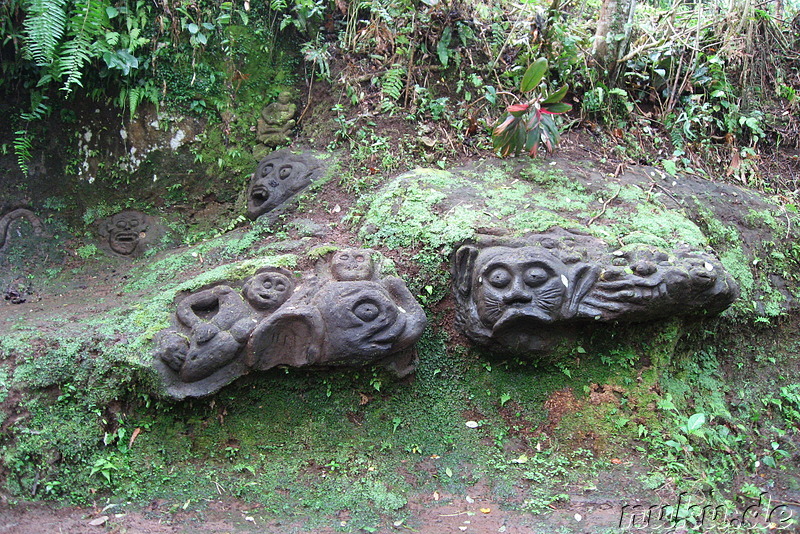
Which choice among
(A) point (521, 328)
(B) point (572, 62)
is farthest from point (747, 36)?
(A) point (521, 328)

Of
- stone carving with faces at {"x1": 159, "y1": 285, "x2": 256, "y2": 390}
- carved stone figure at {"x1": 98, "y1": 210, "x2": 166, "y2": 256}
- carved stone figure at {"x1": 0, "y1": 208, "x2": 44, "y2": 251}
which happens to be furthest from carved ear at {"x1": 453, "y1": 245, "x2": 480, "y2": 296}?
carved stone figure at {"x1": 0, "y1": 208, "x2": 44, "y2": 251}

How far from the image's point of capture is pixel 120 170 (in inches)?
237

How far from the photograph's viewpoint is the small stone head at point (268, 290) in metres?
4.25

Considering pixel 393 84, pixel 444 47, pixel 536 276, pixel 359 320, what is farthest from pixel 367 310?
pixel 444 47

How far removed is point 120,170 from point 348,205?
2.34m

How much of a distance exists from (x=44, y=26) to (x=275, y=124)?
209 centimetres

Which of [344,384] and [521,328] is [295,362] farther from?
[521,328]

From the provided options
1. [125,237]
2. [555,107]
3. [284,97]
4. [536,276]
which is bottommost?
[125,237]

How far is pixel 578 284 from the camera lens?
173 inches

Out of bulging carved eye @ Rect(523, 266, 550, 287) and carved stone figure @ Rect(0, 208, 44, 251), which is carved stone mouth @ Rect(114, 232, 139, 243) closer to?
carved stone figure @ Rect(0, 208, 44, 251)

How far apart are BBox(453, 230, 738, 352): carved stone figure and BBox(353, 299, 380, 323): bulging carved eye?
2.61 ft

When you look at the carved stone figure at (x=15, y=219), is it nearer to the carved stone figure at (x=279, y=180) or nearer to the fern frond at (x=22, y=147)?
the fern frond at (x=22, y=147)

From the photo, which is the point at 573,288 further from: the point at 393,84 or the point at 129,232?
the point at 129,232

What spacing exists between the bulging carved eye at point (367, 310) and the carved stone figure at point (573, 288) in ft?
2.61
